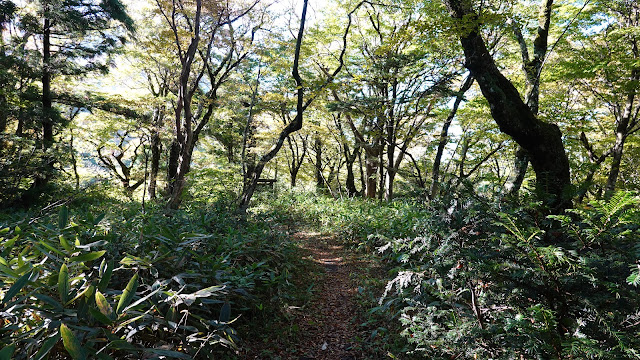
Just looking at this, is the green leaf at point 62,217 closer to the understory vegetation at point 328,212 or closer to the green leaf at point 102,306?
the understory vegetation at point 328,212

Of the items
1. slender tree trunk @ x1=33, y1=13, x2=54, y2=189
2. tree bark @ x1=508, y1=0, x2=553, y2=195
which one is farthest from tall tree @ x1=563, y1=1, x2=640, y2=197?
slender tree trunk @ x1=33, y1=13, x2=54, y2=189

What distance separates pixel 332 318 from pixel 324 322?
0.49 feet

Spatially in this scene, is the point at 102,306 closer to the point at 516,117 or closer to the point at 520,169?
the point at 516,117

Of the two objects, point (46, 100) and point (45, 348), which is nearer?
point (45, 348)

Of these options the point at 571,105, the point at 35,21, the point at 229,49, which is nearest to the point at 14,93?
the point at 35,21

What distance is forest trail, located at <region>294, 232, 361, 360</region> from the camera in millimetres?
3154

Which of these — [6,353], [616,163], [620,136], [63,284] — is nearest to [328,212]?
[63,284]

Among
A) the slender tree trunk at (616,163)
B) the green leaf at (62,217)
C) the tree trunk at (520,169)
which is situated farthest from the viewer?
the slender tree trunk at (616,163)

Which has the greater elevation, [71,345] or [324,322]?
[71,345]

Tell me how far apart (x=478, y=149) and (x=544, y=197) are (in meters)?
13.2

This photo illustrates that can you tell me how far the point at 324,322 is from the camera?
3.74 metres

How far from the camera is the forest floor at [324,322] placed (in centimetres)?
308

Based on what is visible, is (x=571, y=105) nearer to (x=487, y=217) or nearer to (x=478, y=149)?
(x=478, y=149)

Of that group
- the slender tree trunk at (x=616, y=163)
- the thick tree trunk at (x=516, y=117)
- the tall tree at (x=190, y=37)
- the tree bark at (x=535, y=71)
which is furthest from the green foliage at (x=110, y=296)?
the slender tree trunk at (x=616, y=163)
